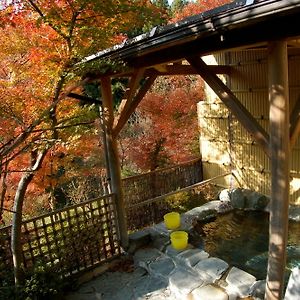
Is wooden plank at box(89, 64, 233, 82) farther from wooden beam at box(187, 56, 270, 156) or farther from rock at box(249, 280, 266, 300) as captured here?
rock at box(249, 280, 266, 300)

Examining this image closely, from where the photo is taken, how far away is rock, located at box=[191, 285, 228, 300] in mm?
3784

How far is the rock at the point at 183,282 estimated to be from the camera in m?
4.13

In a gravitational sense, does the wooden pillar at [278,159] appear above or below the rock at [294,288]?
above

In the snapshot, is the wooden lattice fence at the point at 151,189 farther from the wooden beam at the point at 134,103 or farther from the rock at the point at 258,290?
the rock at the point at 258,290

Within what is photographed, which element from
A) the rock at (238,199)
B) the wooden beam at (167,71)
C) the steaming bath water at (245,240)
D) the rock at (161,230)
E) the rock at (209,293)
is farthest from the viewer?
the rock at (238,199)

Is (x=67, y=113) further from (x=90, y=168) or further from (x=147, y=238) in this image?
(x=90, y=168)

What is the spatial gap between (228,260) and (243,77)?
445 centimetres

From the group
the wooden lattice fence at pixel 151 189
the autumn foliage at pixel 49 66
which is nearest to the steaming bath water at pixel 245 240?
the wooden lattice fence at pixel 151 189

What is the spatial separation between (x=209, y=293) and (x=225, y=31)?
3069 millimetres

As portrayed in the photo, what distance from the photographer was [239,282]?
3.96 meters

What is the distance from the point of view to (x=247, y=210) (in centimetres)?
714

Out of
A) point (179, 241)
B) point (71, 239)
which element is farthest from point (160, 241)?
point (71, 239)

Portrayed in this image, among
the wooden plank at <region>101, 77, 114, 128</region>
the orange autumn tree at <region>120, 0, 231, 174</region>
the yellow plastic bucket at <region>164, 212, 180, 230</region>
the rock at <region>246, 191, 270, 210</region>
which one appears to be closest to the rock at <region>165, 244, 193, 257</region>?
the yellow plastic bucket at <region>164, 212, 180, 230</region>

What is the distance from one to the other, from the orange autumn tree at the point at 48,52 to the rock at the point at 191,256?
7.62 ft
